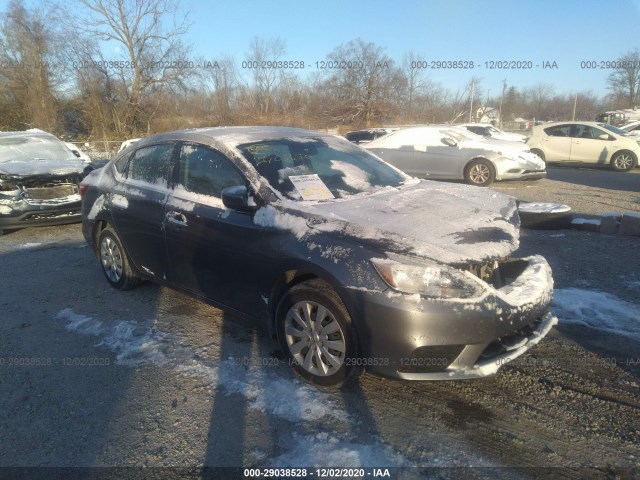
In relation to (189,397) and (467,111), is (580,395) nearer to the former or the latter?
Result: (189,397)

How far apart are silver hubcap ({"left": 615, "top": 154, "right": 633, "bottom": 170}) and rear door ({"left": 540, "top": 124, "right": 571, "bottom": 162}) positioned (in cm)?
128

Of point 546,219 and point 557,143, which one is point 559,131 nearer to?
point 557,143

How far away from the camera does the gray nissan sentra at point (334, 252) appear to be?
254 cm

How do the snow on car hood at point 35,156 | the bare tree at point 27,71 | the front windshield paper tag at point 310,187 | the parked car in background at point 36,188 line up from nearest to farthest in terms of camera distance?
the front windshield paper tag at point 310,187, the parked car in background at point 36,188, the snow on car hood at point 35,156, the bare tree at point 27,71

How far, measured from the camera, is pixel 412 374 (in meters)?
2.61

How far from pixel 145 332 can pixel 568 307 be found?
3.63 metres

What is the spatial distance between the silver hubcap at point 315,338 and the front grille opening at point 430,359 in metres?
0.40

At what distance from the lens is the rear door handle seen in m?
3.65

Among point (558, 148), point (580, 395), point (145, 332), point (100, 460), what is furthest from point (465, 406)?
point (558, 148)

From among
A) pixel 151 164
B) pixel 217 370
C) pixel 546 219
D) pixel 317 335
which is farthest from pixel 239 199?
pixel 546 219

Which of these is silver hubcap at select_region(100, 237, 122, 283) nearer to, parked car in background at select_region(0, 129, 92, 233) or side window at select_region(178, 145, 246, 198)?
side window at select_region(178, 145, 246, 198)

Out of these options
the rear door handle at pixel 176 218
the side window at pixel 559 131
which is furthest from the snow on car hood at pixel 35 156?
the side window at pixel 559 131

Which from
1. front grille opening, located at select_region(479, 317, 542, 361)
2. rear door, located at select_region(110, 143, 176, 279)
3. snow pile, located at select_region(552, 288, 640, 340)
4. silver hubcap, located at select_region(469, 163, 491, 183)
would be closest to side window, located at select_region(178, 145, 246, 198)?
rear door, located at select_region(110, 143, 176, 279)

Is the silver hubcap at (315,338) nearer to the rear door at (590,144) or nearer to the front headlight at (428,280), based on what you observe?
the front headlight at (428,280)
